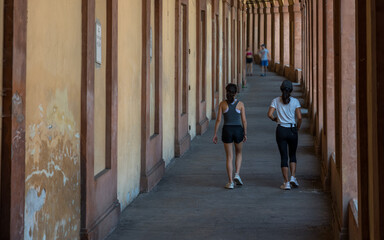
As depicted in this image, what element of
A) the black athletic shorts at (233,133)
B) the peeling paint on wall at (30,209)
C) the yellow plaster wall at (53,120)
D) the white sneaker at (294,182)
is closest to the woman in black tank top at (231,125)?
the black athletic shorts at (233,133)

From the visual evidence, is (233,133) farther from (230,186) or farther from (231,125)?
(230,186)

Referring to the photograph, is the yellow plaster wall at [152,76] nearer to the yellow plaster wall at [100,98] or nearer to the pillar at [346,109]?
the yellow plaster wall at [100,98]

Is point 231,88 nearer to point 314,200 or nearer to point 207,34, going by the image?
point 314,200

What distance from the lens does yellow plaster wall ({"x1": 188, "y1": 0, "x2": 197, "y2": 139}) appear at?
14719mm

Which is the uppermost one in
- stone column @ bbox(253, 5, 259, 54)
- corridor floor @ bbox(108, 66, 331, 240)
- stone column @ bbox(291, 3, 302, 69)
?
stone column @ bbox(253, 5, 259, 54)

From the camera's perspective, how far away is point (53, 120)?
523cm

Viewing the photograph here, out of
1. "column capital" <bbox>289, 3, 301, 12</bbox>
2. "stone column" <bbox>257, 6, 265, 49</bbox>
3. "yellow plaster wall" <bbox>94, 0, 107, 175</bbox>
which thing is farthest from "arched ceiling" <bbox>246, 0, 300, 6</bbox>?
"yellow plaster wall" <bbox>94, 0, 107, 175</bbox>

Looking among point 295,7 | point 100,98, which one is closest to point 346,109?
point 100,98

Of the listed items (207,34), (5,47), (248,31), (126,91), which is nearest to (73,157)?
(5,47)

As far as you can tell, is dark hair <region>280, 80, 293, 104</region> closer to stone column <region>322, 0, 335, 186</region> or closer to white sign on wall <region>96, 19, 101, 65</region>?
stone column <region>322, 0, 335, 186</region>

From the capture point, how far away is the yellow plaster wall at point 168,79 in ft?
37.2

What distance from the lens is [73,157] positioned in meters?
5.82

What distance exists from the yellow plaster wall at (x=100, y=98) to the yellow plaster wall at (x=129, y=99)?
2.35ft

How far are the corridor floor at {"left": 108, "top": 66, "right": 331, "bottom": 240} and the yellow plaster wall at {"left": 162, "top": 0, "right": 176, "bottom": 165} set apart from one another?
451 mm
